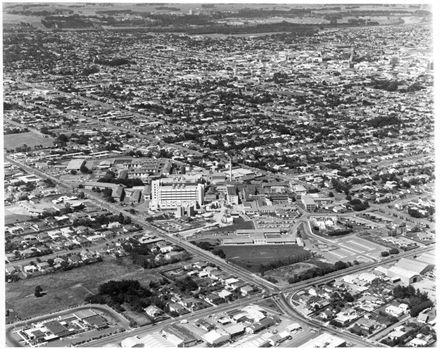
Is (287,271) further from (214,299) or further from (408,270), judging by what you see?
(408,270)

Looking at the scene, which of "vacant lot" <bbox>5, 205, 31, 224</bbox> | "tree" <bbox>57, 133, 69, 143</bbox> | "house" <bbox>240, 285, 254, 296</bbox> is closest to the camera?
"house" <bbox>240, 285, 254, 296</bbox>

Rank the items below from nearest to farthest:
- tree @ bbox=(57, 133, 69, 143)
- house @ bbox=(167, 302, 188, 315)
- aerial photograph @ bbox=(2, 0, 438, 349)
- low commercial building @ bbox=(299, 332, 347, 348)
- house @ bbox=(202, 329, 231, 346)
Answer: low commercial building @ bbox=(299, 332, 347, 348)
house @ bbox=(202, 329, 231, 346)
aerial photograph @ bbox=(2, 0, 438, 349)
house @ bbox=(167, 302, 188, 315)
tree @ bbox=(57, 133, 69, 143)

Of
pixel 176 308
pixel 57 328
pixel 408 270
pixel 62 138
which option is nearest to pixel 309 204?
pixel 408 270

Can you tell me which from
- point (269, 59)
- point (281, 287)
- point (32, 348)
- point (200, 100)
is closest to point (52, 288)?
point (32, 348)

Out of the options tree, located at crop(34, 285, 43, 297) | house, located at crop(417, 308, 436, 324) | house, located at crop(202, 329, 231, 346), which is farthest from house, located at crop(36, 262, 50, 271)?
house, located at crop(417, 308, 436, 324)

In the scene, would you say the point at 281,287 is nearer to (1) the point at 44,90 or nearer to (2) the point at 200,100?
(2) the point at 200,100

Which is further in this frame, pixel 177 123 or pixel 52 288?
pixel 177 123

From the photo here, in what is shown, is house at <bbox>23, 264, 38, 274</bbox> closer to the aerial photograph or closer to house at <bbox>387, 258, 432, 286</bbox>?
the aerial photograph
